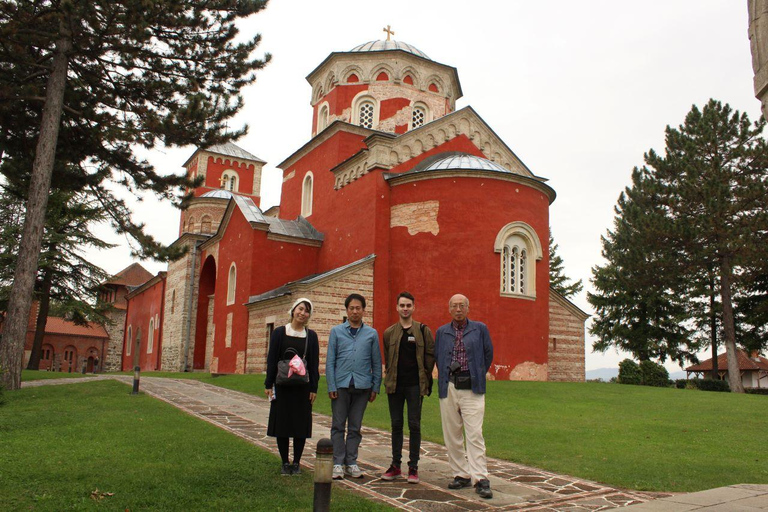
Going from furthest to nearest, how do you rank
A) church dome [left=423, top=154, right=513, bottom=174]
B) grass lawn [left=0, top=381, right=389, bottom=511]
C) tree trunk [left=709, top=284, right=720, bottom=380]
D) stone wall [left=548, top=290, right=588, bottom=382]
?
tree trunk [left=709, top=284, right=720, bottom=380]
stone wall [left=548, top=290, right=588, bottom=382]
church dome [left=423, top=154, right=513, bottom=174]
grass lawn [left=0, top=381, right=389, bottom=511]

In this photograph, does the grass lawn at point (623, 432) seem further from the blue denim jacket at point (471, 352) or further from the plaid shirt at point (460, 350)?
the plaid shirt at point (460, 350)

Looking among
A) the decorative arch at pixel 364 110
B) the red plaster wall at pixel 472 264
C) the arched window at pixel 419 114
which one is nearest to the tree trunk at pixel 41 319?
the decorative arch at pixel 364 110

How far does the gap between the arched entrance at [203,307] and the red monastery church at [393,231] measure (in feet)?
0.36

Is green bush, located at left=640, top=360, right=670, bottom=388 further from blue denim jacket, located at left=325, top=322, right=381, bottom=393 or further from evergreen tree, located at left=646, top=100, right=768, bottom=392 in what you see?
blue denim jacket, located at left=325, top=322, right=381, bottom=393

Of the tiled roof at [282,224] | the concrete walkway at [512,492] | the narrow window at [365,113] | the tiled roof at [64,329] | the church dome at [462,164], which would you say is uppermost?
the narrow window at [365,113]

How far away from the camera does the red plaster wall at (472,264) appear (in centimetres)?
1755

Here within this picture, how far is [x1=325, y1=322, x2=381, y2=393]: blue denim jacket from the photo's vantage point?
5.98 meters

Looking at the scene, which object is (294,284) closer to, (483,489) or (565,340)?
(565,340)

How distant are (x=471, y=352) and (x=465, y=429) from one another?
28.5 inches

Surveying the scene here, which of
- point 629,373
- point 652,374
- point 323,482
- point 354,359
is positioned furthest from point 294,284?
point 652,374

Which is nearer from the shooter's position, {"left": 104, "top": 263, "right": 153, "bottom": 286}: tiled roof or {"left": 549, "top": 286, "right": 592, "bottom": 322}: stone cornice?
{"left": 549, "top": 286, "right": 592, "bottom": 322}: stone cornice

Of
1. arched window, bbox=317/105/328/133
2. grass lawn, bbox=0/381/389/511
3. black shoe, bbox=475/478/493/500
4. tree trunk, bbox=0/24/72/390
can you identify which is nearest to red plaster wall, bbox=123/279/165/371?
arched window, bbox=317/105/328/133

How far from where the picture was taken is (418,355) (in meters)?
5.94

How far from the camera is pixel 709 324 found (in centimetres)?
2853
